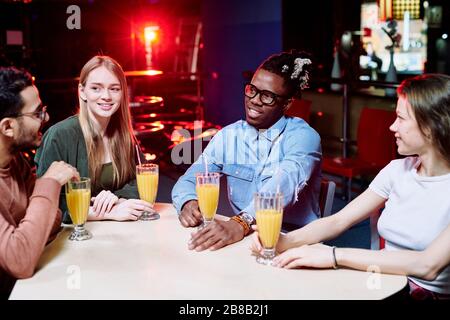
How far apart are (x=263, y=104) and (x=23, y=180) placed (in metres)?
1.04

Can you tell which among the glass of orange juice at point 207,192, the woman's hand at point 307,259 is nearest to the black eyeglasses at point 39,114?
the glass of orange juice at point 207,192

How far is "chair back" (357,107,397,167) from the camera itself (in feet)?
15.5

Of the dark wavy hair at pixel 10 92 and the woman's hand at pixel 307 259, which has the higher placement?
the dark wavy hair at pixel 10 92

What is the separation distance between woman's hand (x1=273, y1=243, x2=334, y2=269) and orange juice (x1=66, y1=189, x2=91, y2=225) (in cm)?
67

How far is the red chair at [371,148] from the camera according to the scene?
15.5ft

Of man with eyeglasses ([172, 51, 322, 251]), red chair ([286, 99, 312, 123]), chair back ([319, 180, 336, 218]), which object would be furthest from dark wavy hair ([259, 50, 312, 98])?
red chair ([286, 99, 312, 123])

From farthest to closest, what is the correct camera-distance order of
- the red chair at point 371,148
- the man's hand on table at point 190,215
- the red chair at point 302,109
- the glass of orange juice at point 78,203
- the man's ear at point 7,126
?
the red chair at point 302,109 < the red chair at point 371,148 < the man's hand on table at point 190,215 < the glass of orange juice at point 78,203 < the man's ear at point 7,126

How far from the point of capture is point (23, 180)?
1.95m

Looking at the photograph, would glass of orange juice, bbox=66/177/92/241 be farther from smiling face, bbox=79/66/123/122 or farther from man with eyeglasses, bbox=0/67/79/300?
smiling face, bbox=79/66/123/122

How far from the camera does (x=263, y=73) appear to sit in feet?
8.26

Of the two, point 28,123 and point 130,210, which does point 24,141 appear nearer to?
point 28,123

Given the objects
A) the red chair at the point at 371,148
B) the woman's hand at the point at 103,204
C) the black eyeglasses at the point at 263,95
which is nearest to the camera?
the woman's hand at the point at 103,204

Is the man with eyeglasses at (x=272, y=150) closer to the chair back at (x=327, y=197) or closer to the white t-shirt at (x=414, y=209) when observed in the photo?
the chair back at (x=327, y=197)

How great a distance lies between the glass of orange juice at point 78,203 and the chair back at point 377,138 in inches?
130
